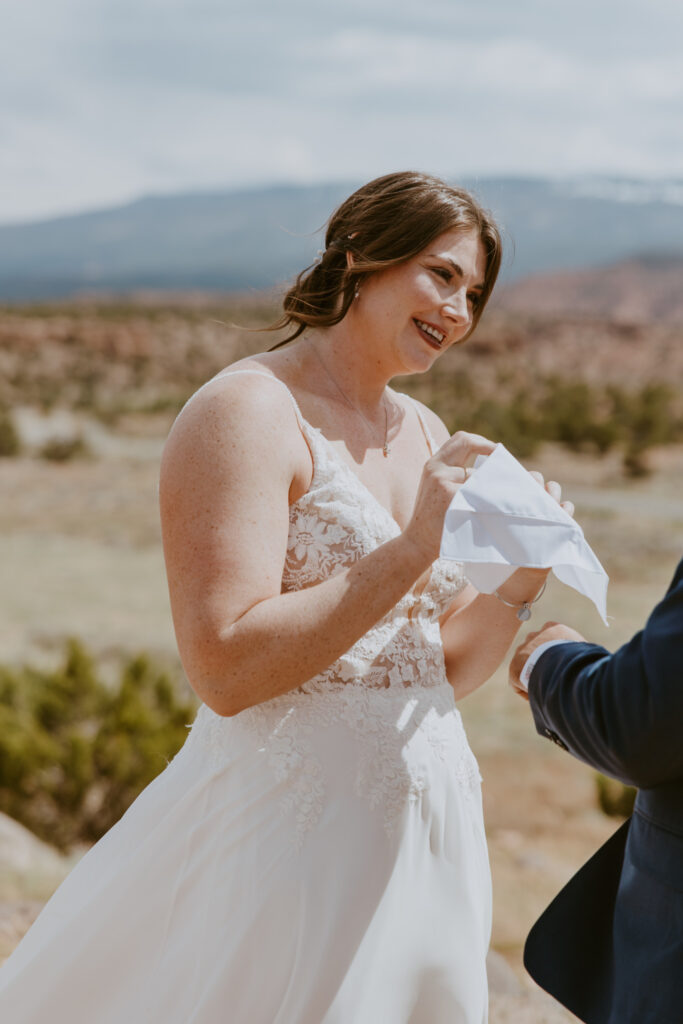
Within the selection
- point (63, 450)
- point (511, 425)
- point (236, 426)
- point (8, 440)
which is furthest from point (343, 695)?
point (511, 425)

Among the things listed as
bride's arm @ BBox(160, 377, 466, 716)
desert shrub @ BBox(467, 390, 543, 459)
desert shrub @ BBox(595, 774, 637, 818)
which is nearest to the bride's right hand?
bride's arm @ BBox(160, 377, 466, 716)

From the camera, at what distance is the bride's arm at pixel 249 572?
1723 millimetres

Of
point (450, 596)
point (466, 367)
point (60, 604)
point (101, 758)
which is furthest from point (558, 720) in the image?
point (466, 367)

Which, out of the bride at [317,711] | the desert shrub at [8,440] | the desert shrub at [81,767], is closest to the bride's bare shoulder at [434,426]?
the bride at [317,711]

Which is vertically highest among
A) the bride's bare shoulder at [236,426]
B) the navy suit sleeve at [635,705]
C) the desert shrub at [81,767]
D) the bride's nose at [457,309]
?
the bride's nose at [457,309]

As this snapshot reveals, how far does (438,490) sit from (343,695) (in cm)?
45

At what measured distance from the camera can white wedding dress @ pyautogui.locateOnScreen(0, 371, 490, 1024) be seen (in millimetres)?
1820

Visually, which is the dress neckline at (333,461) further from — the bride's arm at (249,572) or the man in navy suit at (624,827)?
the man in navy suit at (624,827)

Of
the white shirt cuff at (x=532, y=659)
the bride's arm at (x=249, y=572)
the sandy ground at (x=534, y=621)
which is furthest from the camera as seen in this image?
the sandy ground at (x=534, y=621)

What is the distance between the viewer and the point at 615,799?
258 inches

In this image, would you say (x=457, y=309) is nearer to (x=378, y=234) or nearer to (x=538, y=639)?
(x=378, y=234)

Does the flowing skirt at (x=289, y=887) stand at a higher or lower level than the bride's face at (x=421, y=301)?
lower

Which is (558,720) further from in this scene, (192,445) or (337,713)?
(192,445)

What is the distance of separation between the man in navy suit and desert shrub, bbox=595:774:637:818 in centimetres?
488
